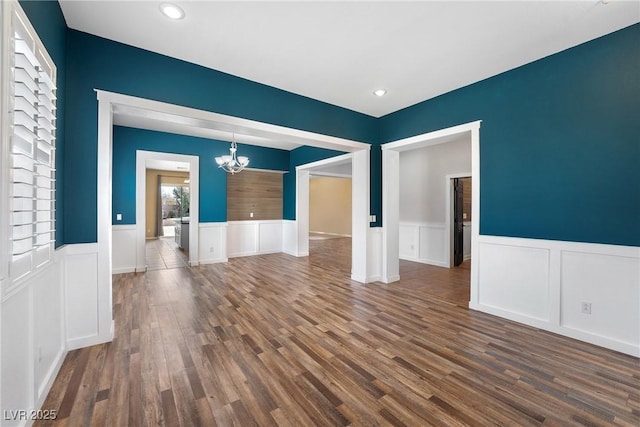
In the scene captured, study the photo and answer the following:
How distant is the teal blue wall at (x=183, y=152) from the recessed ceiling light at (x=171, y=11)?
157 inches

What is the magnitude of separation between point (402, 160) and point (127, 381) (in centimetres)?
664

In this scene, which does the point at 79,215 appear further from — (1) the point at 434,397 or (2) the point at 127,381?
(1) the point at 434,397

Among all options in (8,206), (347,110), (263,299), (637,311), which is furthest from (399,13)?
(263,299)

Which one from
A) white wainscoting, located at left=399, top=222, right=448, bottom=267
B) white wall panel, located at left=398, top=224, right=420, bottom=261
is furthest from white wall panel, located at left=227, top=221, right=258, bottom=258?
white wainscoting, located at left=399, top=222, right=448, bottom=267

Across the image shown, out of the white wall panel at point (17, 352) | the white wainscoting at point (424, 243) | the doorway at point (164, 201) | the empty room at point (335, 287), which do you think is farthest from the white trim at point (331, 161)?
the doorway at point (164, 201)

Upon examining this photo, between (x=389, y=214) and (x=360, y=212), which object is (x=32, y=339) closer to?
(x=360, y=212)

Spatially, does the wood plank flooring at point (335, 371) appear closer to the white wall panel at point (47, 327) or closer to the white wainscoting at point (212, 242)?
the white wall panel at point (47, 327)

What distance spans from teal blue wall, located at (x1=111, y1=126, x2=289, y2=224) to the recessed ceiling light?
3.98 m

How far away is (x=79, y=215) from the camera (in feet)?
8.07

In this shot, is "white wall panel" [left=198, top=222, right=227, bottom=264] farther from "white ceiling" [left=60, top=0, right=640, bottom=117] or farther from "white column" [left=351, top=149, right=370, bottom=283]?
"white ceiling" [left=60, top=0, right=640, bottom=117]

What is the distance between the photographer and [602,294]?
253 cm

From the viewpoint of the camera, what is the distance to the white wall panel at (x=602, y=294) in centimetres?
238

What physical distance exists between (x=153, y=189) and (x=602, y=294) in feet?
41.8

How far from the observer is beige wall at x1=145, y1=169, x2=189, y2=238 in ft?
34.6
